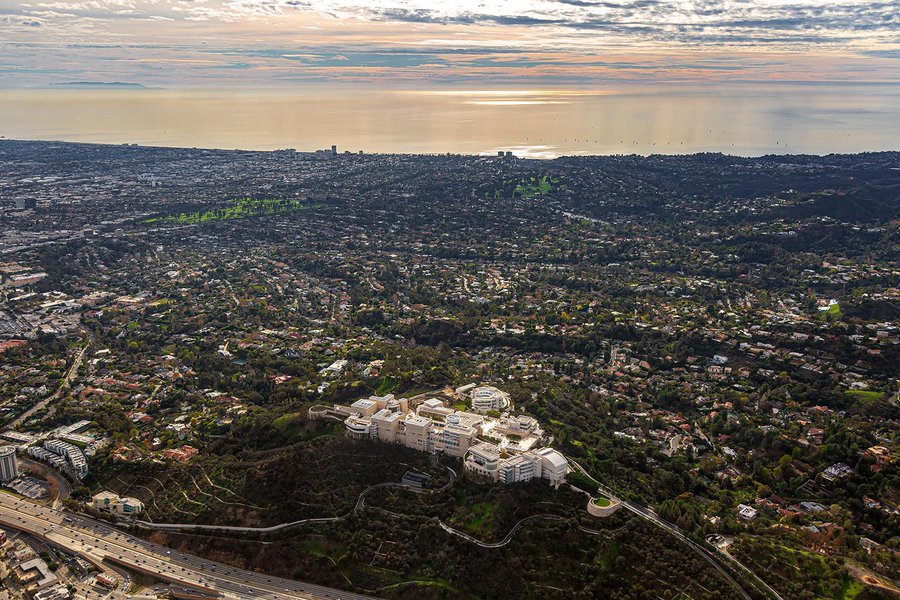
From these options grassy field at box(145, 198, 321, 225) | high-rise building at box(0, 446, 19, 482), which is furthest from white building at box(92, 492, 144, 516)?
grassy field at box(145, 198, 321, 225)

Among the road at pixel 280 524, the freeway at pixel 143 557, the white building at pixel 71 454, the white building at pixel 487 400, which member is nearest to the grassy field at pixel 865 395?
the white building at pixel 487 400

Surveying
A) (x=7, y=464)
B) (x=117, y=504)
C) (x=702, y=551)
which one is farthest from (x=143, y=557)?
(x=702, y=551)

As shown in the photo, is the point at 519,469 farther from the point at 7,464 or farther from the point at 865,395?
the point at 865,395

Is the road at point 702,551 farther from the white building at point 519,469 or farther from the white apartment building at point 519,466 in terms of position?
the white building at point 519,469

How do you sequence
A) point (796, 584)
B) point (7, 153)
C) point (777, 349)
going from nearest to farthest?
point (796, 584), point (777, 349), point (7, 153)

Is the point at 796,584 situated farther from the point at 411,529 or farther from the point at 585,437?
the point at 411,529

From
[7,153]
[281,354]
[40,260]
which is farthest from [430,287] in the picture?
[7,153]

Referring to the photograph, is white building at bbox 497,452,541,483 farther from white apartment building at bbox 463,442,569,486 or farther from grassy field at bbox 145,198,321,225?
grassy field at bbox 145,198,321,225
